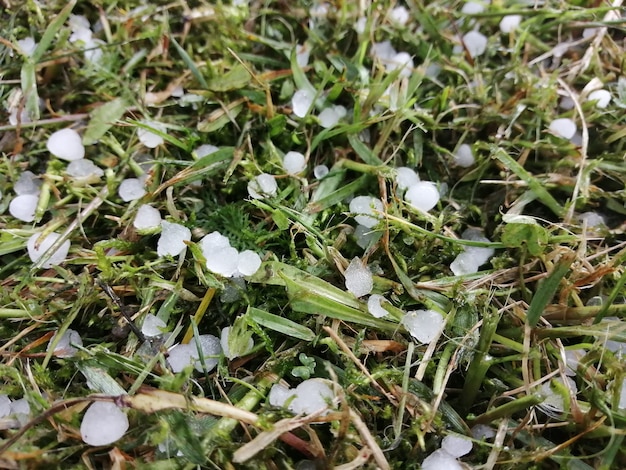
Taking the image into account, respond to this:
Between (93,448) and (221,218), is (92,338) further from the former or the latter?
(221,218)

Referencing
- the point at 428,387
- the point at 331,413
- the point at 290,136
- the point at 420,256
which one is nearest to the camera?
the point at 331,413

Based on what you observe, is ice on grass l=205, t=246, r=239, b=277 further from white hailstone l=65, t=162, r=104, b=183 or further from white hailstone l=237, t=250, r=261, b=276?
white hailstone l=65, t=162, r=104, b=183

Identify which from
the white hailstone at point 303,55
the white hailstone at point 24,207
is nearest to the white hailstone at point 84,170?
the white hailstone at point 24,207

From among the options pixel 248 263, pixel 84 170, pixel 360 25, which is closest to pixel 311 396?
pixel 248 263

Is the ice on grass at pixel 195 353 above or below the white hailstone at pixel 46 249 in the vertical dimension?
below

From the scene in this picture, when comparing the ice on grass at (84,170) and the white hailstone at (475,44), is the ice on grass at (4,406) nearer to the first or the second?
the ice on grass at (84,170)

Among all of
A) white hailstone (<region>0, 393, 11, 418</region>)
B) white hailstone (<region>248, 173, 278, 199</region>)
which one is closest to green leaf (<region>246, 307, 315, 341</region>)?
white hailstone (<region>248, 173, 278, 199</region>)

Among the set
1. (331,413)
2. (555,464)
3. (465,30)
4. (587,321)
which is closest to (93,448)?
(331,413)

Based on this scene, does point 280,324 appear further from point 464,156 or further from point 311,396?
point 464,156
